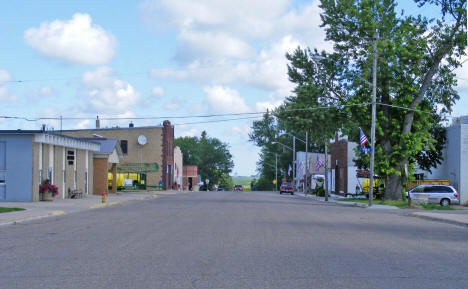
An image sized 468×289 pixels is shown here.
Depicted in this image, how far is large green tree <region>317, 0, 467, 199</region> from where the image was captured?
125ft

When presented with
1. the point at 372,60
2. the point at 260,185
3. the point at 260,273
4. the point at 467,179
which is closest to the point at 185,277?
the point at 260,273

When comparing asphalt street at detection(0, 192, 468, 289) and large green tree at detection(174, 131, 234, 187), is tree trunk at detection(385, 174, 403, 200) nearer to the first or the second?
asphalt street at detection(0, 192, 468, 289)

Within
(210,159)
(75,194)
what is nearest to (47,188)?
(75,194)

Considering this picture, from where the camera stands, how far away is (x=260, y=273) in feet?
31.9

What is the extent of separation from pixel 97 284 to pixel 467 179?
3984 centimetres

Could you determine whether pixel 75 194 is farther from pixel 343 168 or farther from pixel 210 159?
pixel 210 159

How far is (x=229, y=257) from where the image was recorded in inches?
457

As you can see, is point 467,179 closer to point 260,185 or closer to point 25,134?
point 25,134

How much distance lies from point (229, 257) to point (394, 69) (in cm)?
3063

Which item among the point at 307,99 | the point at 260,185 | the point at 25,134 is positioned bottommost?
the point at 260,185

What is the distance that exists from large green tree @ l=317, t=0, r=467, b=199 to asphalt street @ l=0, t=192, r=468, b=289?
2186 cm

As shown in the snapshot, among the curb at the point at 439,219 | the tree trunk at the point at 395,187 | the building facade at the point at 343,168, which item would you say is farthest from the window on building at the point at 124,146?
the curb at the point at 439,219

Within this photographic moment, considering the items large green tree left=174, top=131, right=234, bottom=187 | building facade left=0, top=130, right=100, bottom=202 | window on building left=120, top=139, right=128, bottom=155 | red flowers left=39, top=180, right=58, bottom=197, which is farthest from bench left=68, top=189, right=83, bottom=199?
large green tree left=174, top=131, right=234, bottom=187

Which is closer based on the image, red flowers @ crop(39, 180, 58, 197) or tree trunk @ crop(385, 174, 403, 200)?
red flowers @ crop(39, 180, 58, 197)
